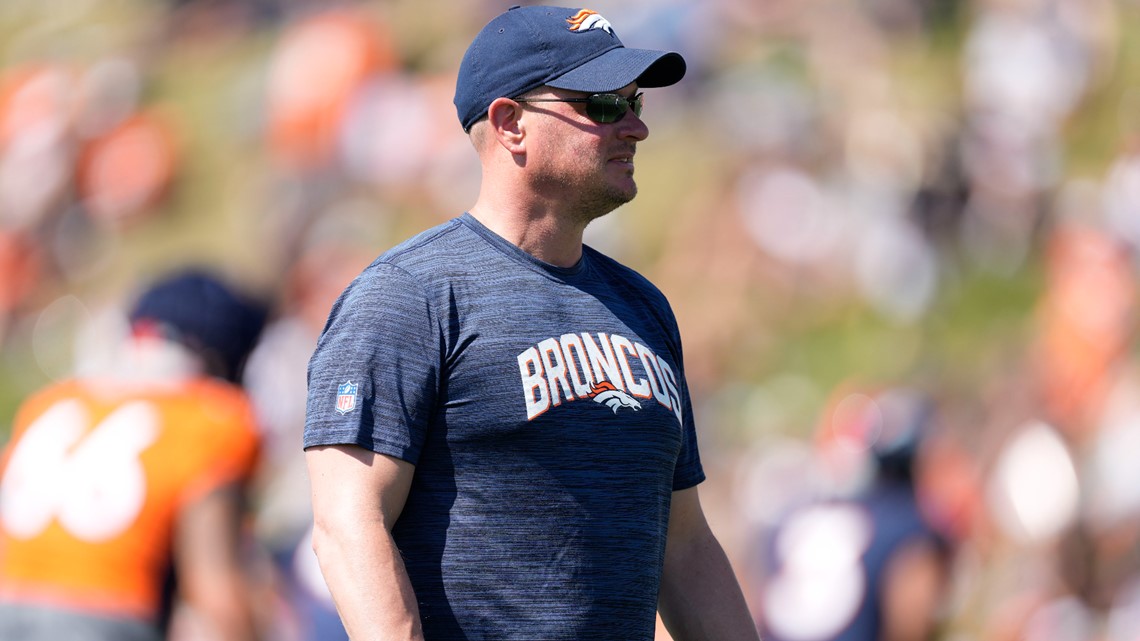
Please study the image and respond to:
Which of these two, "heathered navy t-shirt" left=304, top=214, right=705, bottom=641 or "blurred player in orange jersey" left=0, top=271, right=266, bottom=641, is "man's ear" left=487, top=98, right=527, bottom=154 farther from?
"blurred player in orange jersey" left=0, top=271, right=266, bottom=641

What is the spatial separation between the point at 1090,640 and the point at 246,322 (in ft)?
14.6

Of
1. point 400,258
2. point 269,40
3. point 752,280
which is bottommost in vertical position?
point 752,280

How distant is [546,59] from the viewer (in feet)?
8.39

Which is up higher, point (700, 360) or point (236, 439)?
point (236, 439)

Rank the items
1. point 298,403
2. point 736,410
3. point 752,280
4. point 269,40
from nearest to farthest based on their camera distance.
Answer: point 298,403 → point 736,410 → point 752,280 → point 269,40

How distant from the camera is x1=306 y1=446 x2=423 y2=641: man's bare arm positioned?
226 centimetres

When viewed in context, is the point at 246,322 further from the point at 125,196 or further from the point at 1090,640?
the point at 125,196

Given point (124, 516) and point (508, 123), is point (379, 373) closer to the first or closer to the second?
point (508, 123)

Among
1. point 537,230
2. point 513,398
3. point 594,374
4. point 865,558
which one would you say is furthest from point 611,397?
point 865,558

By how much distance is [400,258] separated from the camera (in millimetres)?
2480

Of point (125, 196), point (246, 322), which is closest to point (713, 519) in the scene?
point (246, 322)

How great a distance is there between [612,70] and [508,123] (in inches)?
8.2

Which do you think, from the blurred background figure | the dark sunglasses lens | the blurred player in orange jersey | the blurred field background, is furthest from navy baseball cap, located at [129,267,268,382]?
the blurred field background

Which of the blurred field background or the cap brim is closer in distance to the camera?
the cap brim
